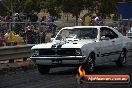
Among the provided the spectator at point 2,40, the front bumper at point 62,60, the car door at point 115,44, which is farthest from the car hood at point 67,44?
the spectator at point 2,40

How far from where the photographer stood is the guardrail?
14703mm

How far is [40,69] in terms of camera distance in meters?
13.1

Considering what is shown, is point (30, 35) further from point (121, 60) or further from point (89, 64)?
point (89, 64)

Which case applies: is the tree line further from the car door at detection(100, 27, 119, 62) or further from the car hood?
the car hood

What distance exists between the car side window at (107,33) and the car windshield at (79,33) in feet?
1.14

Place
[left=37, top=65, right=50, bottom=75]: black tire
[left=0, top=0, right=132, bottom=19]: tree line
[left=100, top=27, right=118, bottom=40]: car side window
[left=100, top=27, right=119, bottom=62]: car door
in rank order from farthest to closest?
[left=0, top=0, right=132, bottom=19]: tree line → [left=100, top=27, right=118, bottom=40]: car side window → [left=100, top=27, right=119, bottom=62]: car door → [left=37, top=65, right=50, bottom=75]: black tire

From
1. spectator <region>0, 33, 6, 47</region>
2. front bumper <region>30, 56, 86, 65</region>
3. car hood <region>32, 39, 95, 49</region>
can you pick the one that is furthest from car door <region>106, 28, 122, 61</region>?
spectator <region>0, 33, 6, 47</region>

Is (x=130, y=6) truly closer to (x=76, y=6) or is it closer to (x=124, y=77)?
(x=76, y=6)

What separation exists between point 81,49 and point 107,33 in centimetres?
249

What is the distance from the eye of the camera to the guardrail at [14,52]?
579 inches

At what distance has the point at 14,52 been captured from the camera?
15.2m

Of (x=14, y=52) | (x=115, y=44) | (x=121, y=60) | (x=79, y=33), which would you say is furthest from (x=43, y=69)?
(x=121, y=60)

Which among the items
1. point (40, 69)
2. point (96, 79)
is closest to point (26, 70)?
point (40, 69)

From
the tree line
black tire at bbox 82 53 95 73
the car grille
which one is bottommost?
black tire at bbox 82 53 95 73
